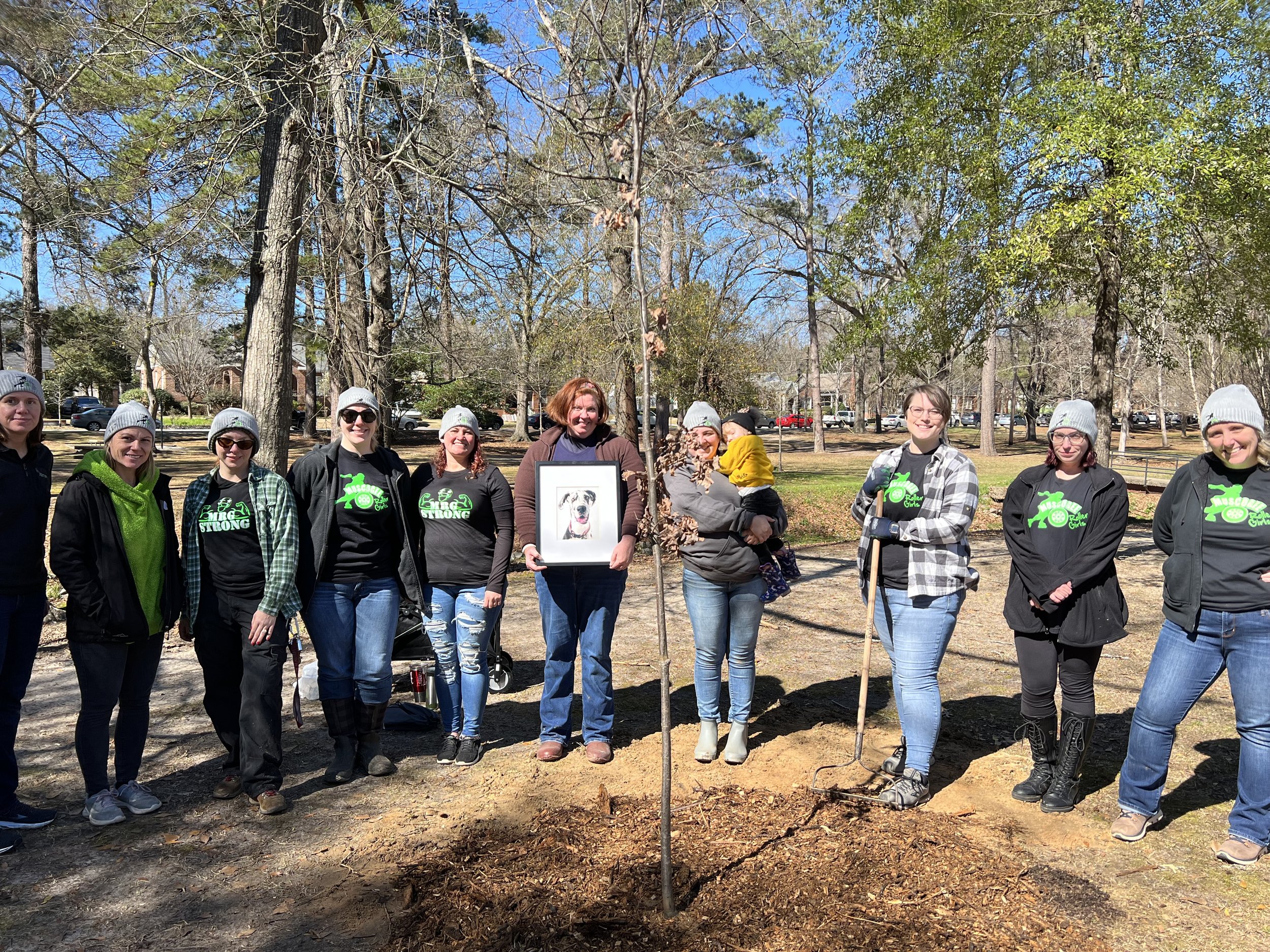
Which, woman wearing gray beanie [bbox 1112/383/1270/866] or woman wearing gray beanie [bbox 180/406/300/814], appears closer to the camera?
woman wearing gray beanie [bbox 1112/383/1270/866]

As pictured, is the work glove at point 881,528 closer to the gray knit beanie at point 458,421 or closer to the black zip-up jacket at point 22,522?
the gray knit beanie at point 458,421

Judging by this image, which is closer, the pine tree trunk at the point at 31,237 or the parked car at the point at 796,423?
the pine tree trunk at the point at 31,237

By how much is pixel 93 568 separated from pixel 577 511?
7.25 feet

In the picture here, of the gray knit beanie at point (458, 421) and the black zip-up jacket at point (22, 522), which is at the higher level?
the gray knit beanie at point (458, 421)

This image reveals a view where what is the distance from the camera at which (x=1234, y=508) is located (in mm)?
3488

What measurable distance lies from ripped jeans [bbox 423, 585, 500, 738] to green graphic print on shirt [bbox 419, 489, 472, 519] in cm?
38

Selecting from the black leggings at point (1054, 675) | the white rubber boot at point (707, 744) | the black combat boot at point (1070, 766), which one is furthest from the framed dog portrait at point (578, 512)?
the black combat boot at point (1070, 766)

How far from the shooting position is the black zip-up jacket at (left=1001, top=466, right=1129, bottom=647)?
3844mm

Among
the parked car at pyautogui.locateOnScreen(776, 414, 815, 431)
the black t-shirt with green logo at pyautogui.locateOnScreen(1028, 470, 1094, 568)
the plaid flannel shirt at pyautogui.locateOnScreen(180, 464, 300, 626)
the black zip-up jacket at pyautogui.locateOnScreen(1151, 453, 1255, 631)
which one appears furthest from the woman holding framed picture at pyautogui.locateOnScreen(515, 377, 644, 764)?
the parked car at pyautogui.locateOnScreen(776, 414, 815, 431)

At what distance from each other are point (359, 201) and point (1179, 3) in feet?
35.3

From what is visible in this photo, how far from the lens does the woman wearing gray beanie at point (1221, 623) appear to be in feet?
11.2

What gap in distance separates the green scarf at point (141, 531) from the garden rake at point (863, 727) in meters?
3.26

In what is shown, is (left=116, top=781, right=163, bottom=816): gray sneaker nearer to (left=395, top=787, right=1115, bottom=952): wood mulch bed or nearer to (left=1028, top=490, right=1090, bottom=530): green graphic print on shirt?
(left=395, top=787, right=1115, bottom=952): wood mulch bed

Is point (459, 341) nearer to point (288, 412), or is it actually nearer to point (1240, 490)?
point (288, 412)
